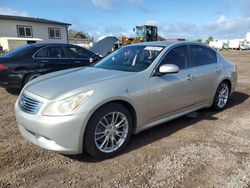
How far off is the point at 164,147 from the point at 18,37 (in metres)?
27.1

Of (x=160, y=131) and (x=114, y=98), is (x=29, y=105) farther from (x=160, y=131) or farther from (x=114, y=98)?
(x=160, y=131)

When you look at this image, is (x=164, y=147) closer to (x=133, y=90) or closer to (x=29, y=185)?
(x=133, y=90)

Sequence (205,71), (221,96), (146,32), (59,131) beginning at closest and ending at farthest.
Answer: (59,131)
(205,71)
(221,96)
(146,32)

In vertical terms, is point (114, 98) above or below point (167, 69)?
below

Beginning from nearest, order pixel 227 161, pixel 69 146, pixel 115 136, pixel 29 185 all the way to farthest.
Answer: pixel 29 185, pixel 69 146, pixel 227 161, pixel 115 136

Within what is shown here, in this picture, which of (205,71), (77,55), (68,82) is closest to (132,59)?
(68,82)

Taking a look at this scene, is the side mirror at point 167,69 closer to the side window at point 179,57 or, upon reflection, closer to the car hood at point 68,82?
the side window at point 179,57

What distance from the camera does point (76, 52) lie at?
25.5 ft

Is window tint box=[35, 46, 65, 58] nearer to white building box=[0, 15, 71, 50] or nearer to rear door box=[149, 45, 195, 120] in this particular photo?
rear door box=[149, 45, 195, 120]

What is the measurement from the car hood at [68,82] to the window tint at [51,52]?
11.5 feet

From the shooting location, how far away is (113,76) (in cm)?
346

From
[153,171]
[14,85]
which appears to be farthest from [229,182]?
[14,85]

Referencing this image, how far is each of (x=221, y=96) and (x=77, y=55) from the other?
15.1ft

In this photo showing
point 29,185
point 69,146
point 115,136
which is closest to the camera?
point 29,185
